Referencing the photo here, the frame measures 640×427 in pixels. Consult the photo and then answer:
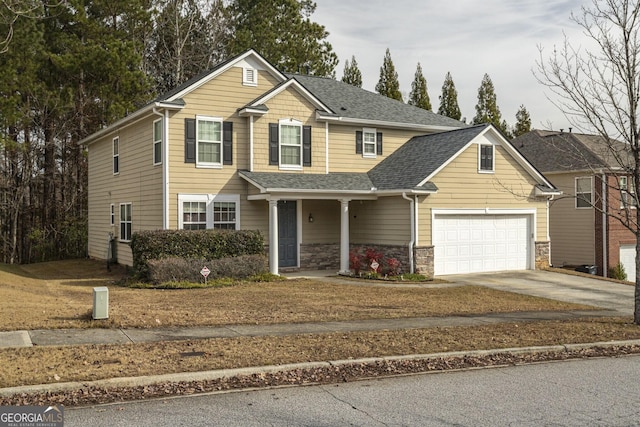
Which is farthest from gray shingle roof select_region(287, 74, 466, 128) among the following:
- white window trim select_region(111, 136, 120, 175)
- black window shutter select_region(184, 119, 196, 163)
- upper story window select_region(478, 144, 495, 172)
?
white window trim select_region(111, 136, 120, 175)

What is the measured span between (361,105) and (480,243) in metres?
7.37

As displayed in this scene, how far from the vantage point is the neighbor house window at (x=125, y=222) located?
23.6m

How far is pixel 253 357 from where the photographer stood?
8719mm

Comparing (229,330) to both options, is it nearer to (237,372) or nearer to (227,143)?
(237,372)

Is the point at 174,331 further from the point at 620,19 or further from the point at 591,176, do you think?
the point at 591,176

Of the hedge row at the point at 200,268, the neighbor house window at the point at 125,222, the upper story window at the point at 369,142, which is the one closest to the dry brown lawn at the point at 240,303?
the hedge row at the point at 200,268

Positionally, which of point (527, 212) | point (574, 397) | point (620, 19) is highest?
point (620, 19)

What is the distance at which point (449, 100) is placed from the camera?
4962cm

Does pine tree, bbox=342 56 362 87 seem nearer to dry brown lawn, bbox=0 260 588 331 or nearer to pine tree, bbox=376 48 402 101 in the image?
pine tree, bbox=376 48 402 101

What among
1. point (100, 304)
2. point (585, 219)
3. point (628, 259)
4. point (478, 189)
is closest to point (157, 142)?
point (100, 304)

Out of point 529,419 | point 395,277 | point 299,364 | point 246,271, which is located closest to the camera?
point 529,419

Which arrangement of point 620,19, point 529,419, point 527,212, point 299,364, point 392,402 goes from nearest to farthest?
1. point 529,419
2. point 392,402
3. point 299,364
4. point 620,19
5. point 527,212

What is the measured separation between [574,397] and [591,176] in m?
23.1

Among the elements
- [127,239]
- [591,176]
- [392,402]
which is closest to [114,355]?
[392,402]
